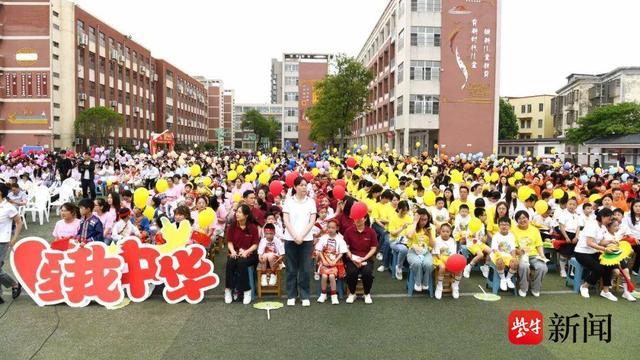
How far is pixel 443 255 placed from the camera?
251 inches

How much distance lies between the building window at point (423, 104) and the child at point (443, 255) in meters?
28.5

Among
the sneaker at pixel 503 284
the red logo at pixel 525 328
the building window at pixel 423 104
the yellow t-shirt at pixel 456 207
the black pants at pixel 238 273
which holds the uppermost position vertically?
the building window at pixel 423 104

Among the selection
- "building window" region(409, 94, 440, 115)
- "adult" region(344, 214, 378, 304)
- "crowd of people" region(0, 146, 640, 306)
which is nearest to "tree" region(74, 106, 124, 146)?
"building window" region(409, 94, 440, 115)

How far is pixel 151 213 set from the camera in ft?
24.7

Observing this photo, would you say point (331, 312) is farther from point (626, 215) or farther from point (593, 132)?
point (593, 132)

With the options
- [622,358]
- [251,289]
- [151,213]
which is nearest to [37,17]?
[151,213]

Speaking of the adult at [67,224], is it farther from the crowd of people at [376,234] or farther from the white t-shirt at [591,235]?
the white t-shirt at [591,235]

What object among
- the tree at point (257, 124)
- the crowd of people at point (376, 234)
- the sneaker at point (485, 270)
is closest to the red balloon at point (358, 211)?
the crowd of people at point (376, 234)

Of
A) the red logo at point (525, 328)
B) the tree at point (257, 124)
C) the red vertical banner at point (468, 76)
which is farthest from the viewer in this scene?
the tree at point (257, 124)

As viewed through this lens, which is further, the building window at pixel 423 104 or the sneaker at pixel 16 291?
the building window at pixel 423 104

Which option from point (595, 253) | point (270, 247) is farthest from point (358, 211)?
point (595, 253)

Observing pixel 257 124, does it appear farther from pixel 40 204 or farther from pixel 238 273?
pixel 238 273

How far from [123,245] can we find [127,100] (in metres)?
49.1

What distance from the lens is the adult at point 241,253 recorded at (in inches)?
236
